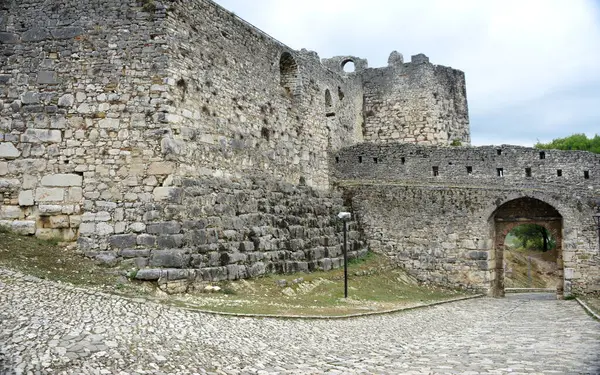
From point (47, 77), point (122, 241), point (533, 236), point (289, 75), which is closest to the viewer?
point (122, 241)

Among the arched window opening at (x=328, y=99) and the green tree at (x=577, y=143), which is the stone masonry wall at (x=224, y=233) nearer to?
the arched window opening at (x=328, y=99)

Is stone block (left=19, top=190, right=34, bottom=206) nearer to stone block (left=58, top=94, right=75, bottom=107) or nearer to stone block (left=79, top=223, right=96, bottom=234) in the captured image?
stone block (left=79, top=223, right=96, bottom=234)

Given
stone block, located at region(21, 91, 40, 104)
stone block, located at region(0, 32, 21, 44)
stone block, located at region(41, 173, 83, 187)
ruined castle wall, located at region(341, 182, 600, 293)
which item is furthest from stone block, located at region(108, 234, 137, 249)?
ruined castle wall, located at region(341, 182, 600, 293)

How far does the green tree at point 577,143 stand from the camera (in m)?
49.2

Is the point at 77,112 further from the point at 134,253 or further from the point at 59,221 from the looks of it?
the point at 134,253

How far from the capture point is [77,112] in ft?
47.4

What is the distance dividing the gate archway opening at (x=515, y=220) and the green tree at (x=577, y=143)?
27.5 m

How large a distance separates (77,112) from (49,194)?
7.42ft

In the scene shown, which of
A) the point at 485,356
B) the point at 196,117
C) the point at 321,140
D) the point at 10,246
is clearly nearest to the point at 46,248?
the point at 10,246

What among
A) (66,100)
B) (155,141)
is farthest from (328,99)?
(66,100)

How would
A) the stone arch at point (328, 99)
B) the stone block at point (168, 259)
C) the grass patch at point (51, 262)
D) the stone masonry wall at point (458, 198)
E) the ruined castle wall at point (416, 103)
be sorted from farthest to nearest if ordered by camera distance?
1. the ruined castle wall at point (416, 103)
2. the stone arch at point (328, 99)
3. the stone masonry wall at point (458, 198)
4. the stone block at point (168, 259)
5. the grass patch at point (51, 262)

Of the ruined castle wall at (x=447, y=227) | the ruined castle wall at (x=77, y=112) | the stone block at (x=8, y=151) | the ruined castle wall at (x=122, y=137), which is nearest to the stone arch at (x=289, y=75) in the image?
the ruined castle wall at (x=122, y=137)

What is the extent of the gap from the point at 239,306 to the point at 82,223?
4.68m

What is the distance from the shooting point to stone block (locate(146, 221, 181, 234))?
1384 cm
